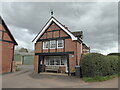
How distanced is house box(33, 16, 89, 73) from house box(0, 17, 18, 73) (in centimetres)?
362

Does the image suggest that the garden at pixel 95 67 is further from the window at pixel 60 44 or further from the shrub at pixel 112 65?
the window at pixel 60 44

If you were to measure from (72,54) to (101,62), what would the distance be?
409 cm

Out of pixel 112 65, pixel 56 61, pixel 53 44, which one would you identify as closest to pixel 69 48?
pixel 53 44

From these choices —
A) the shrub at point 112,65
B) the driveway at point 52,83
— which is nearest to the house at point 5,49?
the driveway at point 52,83

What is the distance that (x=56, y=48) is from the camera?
1425 centimetres

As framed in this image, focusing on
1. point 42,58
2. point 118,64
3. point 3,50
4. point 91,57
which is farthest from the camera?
point 42,58

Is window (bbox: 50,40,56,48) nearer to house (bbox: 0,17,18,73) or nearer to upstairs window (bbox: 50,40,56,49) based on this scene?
upstairs window (bbox: 50,40,56,49)

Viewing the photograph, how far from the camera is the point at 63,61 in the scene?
48.1 feet

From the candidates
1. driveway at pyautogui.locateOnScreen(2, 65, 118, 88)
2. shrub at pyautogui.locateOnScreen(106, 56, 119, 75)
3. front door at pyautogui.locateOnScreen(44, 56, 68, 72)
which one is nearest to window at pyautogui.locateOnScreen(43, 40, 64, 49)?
front door at pyautogui.locateOnScreen(44, 56, 68, 72)

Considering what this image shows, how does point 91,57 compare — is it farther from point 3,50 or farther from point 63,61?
point 3,50

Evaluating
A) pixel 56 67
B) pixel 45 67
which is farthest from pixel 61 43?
pixel 45 67

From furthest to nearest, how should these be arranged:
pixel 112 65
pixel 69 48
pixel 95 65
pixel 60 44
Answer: pixel 60 44, pixel 69 48, pixel 112 65, pixel 95 65

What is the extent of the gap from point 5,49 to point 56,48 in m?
7.09

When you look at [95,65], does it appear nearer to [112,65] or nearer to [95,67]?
[95,67]
